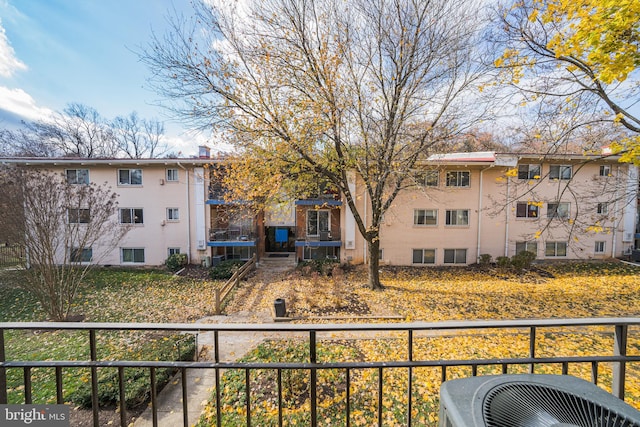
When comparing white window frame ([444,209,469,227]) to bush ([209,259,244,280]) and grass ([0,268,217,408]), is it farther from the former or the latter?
grass ([0,268,217,408])

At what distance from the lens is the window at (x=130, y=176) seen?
14.8 metres

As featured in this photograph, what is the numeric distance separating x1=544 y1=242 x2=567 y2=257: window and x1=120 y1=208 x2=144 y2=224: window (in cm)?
2484

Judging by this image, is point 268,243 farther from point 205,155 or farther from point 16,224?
point 16,224

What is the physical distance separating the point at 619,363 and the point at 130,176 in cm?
1926

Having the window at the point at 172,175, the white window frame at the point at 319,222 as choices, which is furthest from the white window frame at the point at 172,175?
the white window frame at the point at 319,222

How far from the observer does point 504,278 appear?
1205cm

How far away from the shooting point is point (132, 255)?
15008mm

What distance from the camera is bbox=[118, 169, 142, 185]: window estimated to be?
1484 centimetres

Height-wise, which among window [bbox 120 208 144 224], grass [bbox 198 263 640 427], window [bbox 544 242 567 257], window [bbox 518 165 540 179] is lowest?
grass [bbox 198 263 640 427]

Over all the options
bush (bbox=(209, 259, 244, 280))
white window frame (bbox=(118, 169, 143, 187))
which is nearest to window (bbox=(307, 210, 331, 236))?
bush (bbox=(209, 259, 244, 280))

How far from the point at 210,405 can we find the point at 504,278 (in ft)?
44.2

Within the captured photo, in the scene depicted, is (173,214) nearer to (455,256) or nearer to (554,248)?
(455,256)

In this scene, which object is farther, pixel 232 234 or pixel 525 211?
pixel 232 234

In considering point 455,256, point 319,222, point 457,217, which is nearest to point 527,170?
point 457,217
